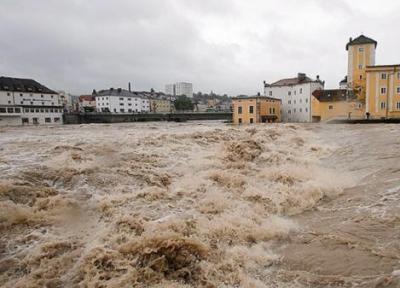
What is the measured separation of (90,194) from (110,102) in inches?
2847

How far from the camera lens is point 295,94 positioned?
49.5 metres

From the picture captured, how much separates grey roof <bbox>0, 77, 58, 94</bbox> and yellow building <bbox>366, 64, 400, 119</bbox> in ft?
187

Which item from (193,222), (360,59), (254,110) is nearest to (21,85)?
(254,110)

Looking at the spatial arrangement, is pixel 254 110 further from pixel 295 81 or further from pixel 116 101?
pixel 116 101

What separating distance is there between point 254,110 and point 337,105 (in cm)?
1169

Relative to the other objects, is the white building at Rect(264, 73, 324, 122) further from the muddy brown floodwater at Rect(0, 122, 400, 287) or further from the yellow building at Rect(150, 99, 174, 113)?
the yellow building at Rect(150, 99, 174, 113)

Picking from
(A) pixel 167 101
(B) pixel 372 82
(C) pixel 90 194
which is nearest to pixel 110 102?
(A) pixel 167 101

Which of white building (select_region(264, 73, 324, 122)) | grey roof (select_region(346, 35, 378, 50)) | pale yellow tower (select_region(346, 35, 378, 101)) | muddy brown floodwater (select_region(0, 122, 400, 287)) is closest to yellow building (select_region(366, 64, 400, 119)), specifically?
pale yellow tower (select_region(346, 35, 378, 101))

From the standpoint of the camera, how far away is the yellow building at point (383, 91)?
1428 inches

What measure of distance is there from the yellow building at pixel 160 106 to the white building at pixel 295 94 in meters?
45.1

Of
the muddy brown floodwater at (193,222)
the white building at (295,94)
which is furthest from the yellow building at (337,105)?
the muddy brown floodwater at (193,222)

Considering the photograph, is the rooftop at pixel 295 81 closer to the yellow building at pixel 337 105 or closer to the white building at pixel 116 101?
the yellow building at pixel 337 105

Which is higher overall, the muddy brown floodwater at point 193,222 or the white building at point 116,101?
the white building at point 116,101

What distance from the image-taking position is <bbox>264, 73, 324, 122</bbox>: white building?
4650 centimetres
